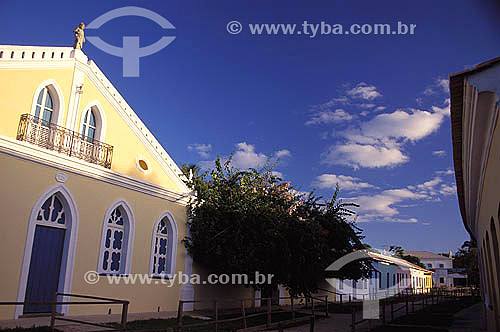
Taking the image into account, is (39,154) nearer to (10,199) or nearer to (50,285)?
(10,199)

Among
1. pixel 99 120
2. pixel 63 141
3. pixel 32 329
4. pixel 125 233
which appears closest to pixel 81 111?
pixel 99 120

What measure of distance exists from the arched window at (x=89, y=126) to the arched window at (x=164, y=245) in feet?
11.7

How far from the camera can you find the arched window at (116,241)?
40.6 ft

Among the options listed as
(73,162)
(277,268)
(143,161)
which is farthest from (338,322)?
(73,162)

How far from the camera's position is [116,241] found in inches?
506

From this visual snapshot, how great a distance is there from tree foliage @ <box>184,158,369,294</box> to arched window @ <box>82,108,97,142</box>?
14.0 ft

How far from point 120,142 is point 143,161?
3.48 ft

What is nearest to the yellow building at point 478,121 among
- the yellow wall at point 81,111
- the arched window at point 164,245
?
the yellow wall at point 81,111

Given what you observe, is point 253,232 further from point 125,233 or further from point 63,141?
point 63,141

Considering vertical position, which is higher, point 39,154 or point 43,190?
point 39,154

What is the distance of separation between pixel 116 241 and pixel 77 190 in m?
2.21

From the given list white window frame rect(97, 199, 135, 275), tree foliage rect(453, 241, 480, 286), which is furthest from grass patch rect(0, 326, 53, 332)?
tree foliage rect(453, 241, 480, 286)

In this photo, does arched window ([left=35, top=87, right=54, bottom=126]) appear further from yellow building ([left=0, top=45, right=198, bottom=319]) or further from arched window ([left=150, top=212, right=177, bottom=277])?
arched window ([left=150, top=212, right=177, bottom=277])

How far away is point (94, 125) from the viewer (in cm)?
1290
